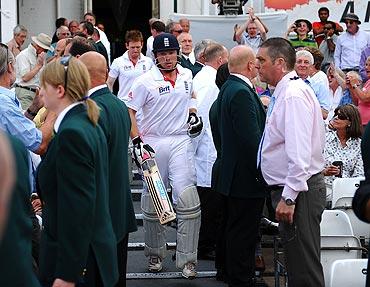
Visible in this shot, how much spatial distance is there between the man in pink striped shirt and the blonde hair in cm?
173

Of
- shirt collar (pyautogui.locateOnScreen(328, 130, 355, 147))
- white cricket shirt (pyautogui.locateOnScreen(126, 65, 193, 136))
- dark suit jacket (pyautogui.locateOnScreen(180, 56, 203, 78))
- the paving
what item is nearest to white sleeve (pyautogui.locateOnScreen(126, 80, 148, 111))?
white cricket shirt (pyautogui.locateOnScreen(126, 65, 193, 136))

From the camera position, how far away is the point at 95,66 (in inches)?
201

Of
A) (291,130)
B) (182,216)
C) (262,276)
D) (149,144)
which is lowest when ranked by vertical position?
(262,276)

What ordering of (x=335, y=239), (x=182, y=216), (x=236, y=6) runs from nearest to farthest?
1. (x=335, y=239)
2. (x=182, y=216)
3. (x=236, y=6)

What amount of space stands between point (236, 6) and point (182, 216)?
7492mm

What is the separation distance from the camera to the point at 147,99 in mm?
7086

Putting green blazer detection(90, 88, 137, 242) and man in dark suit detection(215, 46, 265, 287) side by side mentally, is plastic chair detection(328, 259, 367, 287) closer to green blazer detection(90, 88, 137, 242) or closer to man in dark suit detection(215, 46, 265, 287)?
green blazer detection(90, 88, 137, 242)

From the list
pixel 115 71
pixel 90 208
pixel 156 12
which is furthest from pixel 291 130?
pixel 156 12

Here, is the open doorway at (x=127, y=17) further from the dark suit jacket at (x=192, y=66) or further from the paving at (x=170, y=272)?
the paving at (x=170, y=272)

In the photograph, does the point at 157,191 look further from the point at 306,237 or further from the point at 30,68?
the point at 30,68

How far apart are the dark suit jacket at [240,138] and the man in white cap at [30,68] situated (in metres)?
4.10

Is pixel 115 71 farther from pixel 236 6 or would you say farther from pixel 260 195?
pixel 260 195

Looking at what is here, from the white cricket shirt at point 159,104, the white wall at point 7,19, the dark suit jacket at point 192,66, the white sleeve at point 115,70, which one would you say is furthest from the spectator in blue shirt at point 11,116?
the white wall at point 7,19

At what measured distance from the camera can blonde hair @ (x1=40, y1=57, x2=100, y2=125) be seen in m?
3.96
